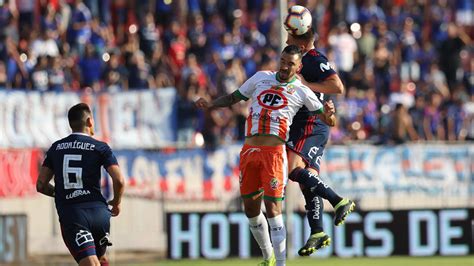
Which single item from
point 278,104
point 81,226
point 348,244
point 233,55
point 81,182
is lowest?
point 348,244

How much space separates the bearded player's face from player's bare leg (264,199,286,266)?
1.40m

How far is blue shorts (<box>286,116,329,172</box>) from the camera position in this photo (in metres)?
14.8

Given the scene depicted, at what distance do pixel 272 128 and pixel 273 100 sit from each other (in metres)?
0.31

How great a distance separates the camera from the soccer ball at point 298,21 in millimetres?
14586

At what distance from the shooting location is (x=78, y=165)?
13.2 meters

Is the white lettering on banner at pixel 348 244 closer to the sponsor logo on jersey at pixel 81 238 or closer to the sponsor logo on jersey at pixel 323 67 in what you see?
the sponsor logo on jersey at pixel 323 67

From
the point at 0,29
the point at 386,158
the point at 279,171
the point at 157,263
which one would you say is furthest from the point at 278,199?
the point at 0,29

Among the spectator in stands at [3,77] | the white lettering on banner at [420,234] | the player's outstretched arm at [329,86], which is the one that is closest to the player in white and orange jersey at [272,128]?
the player's outstretched arm at [329,86]

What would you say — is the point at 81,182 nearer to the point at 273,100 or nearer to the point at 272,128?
the point at 272,128

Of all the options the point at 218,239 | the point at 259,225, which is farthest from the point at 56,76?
the point at 259,225

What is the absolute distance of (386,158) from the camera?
2448 cm

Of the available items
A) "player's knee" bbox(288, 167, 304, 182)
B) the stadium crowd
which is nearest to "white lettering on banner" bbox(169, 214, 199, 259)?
the stadium crowd

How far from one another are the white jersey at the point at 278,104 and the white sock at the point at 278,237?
951mm

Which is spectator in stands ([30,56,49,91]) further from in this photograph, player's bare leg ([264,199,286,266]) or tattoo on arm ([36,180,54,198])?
tattoo on arm ([36,180,54,198])
